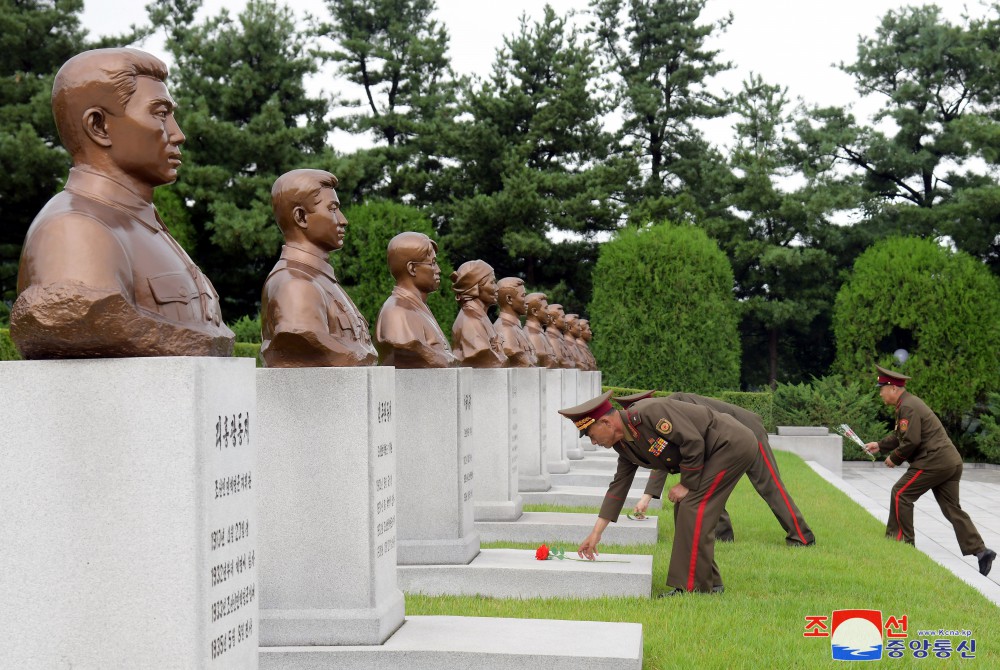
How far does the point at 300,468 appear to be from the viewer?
6.03 metres

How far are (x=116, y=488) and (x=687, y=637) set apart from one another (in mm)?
4094

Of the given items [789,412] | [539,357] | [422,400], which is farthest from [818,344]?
[422,400]

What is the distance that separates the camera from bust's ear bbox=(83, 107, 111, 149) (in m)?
3.96

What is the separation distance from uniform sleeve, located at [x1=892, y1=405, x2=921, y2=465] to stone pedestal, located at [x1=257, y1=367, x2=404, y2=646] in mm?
6690

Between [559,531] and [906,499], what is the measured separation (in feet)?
12.7

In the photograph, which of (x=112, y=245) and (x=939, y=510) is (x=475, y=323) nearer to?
(x=112, y=245)

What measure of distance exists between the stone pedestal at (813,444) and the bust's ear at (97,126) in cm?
2074

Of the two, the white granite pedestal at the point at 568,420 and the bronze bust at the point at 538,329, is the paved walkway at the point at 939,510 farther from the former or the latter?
the bronze bust at the point at 538,329

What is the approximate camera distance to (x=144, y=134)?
402 cm

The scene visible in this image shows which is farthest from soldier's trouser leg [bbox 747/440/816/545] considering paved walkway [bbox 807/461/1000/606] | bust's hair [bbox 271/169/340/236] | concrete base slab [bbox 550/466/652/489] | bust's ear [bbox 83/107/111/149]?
bust's ear [bbox 83/107/111/149]

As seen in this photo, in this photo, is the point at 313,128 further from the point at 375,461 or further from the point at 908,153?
the point at 375,461

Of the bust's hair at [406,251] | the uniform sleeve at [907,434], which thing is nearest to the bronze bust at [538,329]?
the uniform sleeve at [907,434]

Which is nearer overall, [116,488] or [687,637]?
[116,488]

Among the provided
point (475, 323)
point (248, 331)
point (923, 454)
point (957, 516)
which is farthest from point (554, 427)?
point (248, 331)
